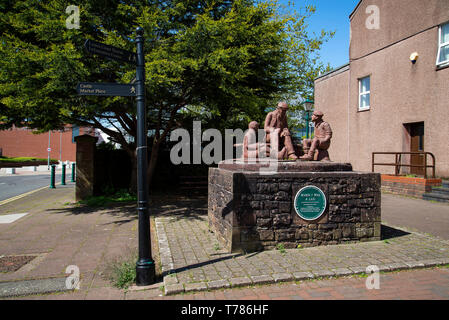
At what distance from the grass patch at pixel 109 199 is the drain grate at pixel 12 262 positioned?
5181 mm

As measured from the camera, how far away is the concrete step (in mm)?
10070

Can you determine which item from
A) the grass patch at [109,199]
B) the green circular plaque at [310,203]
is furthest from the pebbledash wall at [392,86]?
the grass patch at [109,199]

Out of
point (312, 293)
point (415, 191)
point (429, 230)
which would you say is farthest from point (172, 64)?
point (415, 191)

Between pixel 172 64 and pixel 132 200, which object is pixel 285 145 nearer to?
pixel 172 64

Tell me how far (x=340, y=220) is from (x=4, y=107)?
9.10 metres

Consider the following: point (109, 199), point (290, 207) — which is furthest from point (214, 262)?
point (109, 199)

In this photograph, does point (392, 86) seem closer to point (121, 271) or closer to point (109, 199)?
point (109, 199)

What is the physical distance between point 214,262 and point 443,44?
12.2 metres

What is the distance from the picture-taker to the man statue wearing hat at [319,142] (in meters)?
6.64

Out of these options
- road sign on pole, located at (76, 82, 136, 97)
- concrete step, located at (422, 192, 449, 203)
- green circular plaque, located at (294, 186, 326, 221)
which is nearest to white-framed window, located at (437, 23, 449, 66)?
concrete step, located at (422, 192, 449, 203)

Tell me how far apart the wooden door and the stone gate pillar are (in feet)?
41.3

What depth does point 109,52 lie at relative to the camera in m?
4.05

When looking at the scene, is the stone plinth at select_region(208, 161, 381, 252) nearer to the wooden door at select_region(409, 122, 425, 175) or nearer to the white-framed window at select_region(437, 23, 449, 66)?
the wooden door at select_region(409, 122, 425, 175)

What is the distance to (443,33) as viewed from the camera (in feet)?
39.2
